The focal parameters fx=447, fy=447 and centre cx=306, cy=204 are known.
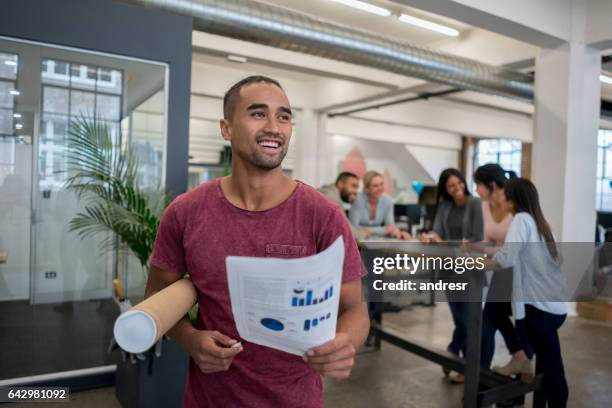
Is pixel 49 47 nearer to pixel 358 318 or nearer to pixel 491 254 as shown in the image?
pixel 358 318

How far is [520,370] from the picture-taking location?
2.85 m

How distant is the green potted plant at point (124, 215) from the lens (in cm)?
249

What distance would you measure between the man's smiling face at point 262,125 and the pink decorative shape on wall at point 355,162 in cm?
1137

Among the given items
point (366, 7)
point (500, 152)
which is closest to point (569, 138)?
point (366, 7)

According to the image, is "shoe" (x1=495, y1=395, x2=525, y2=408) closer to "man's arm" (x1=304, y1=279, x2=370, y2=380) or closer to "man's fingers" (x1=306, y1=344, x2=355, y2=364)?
"man's arm" (x1=304, y1=279, x2=370, y2=380)

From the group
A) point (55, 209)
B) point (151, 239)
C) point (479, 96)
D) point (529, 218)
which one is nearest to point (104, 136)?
point (55, 209)

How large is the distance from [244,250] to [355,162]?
11.8 meters

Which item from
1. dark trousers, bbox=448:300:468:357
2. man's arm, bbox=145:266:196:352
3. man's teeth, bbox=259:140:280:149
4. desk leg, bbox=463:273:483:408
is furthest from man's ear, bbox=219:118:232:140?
dark trousers, bbox=448:300:468:357

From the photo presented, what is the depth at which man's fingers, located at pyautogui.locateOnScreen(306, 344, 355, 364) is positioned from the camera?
0.76m

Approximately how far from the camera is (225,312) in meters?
1.00

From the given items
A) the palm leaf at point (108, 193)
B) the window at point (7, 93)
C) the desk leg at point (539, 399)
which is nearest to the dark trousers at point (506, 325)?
the desk leg at point (539, 399)

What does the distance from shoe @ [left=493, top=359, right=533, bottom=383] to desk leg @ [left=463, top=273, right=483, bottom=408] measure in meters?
0.48

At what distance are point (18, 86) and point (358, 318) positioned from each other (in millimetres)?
2779

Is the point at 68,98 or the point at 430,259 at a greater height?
the point at 68,98
